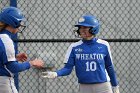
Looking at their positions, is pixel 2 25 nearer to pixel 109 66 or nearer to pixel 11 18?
pixel 11 18

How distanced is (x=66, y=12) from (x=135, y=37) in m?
1.09

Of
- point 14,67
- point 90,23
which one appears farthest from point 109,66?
point 14,67

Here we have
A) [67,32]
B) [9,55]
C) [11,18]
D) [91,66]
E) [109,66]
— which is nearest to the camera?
[9,55]

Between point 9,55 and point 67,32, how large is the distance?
253 cm

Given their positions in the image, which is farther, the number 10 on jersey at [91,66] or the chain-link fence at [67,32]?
the chain-link fence at [67,32]

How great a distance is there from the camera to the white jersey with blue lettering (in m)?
4.58

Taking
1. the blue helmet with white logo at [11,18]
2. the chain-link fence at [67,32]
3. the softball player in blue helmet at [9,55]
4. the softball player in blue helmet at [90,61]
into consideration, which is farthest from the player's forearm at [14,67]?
the chain-link fence at [67,32]

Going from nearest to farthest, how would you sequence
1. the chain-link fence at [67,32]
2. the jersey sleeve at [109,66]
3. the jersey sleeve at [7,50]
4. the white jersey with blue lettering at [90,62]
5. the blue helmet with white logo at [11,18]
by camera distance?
the jersey sleeve at [7,50], the blue helmet with white logo at [11,18], the white jersey with blue lettering at [90,62], the jersey sleeve at [109,66], the chain-link fence at [67,32]

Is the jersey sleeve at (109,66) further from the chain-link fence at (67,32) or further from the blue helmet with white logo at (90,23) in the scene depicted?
the chain-link fence at (67,32)

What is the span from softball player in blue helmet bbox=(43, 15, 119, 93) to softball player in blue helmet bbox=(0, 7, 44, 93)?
1.58 feet

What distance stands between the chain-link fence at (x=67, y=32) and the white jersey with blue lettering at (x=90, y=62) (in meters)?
1.74

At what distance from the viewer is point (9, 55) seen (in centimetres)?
408

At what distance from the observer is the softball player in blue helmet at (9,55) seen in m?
4.09

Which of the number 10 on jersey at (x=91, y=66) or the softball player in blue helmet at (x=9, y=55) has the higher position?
the softball player in blue helmet at (x=9, y=55)
